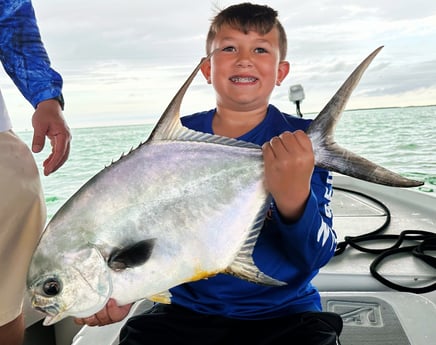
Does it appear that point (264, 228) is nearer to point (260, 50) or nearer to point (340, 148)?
point (340, 148)

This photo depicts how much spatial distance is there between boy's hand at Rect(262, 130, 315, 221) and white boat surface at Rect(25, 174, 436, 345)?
0.76 m

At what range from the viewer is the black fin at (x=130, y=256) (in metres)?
0.87

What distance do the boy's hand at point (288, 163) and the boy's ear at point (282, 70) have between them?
60 centimetres

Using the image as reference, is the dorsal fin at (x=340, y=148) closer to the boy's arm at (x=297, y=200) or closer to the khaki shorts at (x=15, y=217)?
the boy's arm at (x=297, y=200)

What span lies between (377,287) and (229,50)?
113 centimetres

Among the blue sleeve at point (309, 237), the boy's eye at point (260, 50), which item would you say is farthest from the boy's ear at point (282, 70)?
the blue sleeve at point (309, 237)

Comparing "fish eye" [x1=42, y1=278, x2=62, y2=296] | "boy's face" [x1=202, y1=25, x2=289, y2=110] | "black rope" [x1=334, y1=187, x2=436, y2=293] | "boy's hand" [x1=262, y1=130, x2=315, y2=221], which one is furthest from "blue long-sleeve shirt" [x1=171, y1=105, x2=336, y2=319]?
"black rope" [x1=334, y1=187, x2=436, y2=293]

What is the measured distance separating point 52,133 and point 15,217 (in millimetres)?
268

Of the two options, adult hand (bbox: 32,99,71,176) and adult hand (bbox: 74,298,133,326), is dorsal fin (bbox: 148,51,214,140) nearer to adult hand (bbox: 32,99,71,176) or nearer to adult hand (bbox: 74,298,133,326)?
adult hand (bbox: 74,298,133,326)

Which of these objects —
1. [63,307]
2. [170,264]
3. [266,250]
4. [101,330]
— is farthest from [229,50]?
[101,330]

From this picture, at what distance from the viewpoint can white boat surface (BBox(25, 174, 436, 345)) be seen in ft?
5.18

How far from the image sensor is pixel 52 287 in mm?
868

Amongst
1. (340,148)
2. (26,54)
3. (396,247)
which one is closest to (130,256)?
(340,148)

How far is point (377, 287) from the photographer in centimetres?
194
